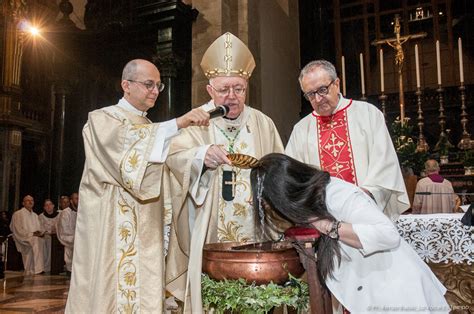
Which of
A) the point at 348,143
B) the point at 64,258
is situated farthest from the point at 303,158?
the point at 64,258

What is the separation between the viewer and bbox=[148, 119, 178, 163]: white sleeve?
2502 millimetres

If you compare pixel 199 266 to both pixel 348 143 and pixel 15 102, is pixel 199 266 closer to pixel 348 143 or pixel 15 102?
pixel 348 143

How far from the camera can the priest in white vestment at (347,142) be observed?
251cm

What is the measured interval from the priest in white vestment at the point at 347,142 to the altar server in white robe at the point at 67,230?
7.40 m

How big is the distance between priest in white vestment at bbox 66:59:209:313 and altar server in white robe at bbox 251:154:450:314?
797 mm

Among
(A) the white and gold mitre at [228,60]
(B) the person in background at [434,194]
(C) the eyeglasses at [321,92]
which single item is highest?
(A) the white and gold mitre at [228,60]

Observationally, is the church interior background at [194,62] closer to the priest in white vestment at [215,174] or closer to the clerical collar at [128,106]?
the priest in white vestment at [215,174]

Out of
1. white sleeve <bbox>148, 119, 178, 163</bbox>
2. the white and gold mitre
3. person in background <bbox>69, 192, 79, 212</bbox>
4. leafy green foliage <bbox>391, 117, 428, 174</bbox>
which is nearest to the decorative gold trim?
white sleeve <bbox>148, 119, 178, 163</bbox>

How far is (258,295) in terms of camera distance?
74.7 inches

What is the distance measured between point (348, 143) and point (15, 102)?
34.7 feet

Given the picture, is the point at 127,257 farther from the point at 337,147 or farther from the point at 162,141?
the point at 337,147

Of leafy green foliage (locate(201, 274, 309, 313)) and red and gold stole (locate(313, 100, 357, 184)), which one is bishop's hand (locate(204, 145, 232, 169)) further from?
red and gold stole (locate(313, 100, 357, 184))

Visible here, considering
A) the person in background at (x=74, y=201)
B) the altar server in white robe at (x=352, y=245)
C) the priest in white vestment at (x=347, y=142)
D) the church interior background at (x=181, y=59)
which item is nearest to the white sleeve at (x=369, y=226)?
the altar server in white robe at (x=352, y=245)

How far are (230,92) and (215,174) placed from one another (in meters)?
A: 0.54
